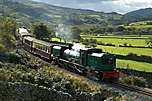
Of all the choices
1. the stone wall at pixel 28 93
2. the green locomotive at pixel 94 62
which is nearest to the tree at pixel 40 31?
the green locomotive at pixel 94 62

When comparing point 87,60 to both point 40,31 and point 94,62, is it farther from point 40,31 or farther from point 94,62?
point 40,31

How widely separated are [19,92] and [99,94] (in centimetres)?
656

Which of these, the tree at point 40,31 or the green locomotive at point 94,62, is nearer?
the green locomotive at point 94,62

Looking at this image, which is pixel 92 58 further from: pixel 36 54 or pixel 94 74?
pixel 36 54

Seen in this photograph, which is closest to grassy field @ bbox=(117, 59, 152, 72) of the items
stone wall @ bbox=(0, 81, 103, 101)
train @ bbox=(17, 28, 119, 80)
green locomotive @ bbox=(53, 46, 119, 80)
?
train @ bbox=(17, 28, 119, 80)

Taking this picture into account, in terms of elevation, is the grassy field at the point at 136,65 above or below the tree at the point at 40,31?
below

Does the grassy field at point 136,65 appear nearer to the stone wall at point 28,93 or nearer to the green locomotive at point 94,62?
the green locomotive at point 94,62

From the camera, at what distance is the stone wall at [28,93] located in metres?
19.2

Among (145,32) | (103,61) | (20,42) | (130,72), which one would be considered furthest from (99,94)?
(145,32)

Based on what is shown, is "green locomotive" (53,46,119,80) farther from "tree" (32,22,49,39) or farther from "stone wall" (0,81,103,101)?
"tree" (32,22,49,39)

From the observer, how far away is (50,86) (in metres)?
22.9

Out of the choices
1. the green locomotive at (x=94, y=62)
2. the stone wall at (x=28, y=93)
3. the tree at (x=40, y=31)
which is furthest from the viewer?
the tree at (x=40, y=31)

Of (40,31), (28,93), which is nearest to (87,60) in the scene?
(28,93)

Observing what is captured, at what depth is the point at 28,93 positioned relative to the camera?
19.9 metres
